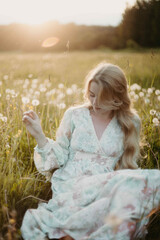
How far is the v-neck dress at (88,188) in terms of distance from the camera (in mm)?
1611

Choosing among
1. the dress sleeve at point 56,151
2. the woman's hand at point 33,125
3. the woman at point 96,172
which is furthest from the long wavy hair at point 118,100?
the woman's hand at point 33,125

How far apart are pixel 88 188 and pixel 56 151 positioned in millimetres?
492

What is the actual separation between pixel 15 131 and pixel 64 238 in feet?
4.51

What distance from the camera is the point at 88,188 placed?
1.82 m

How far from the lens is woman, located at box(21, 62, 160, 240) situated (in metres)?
1.65

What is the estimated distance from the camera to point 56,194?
2035 millimetres

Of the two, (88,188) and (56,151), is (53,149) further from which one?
(88,188)

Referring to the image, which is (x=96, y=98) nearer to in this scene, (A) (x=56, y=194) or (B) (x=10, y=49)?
(A) (x=56, y=194)

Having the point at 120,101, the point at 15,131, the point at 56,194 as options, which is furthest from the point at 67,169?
the point at 15,131

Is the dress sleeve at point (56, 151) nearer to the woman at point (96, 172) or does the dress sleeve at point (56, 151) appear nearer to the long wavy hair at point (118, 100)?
the woman at point (96, 172)

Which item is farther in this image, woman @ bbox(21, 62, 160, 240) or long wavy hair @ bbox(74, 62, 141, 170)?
long wavy hair @ bbox(74, 62, 141, 170)

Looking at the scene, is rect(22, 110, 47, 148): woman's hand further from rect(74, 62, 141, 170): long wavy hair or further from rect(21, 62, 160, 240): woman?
rect(74, 62, 141, 170): long wavy hair

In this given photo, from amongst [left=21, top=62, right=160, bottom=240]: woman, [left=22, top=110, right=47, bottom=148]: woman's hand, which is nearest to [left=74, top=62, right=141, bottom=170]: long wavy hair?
[left=21, top=62, right=160, bottom=240]: woman

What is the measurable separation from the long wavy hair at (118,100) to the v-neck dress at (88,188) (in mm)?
62
